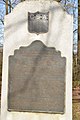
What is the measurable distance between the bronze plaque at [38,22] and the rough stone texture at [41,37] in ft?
0.18

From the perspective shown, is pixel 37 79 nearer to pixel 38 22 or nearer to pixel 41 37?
pixel 41 37

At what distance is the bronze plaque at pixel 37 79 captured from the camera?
4582mm

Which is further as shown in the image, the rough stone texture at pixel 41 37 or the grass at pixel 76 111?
the grass at pixel 76 111

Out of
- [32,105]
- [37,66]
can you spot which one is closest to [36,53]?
[37,66]

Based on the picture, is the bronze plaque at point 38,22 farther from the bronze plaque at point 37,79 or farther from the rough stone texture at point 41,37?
the bronze plaque at point 37,79

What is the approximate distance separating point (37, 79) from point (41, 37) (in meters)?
0.72

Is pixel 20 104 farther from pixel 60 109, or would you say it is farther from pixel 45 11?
pixel 45 11

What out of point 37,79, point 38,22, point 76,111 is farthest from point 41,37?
point 76,111

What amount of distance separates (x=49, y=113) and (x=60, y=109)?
198 millimetres

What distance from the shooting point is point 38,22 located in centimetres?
470

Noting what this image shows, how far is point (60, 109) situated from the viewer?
15.0ft

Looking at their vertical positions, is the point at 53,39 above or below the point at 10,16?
below

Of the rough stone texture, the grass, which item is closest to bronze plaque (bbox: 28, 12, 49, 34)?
the rough stone texture

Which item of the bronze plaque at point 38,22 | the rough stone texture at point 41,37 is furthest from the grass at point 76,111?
the bronze plaque at point 38,22
